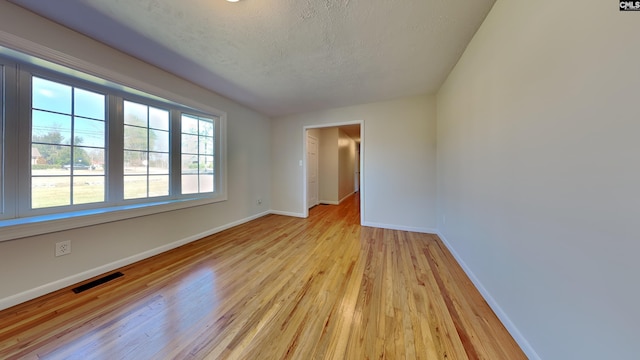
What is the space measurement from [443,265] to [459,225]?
1.66ft

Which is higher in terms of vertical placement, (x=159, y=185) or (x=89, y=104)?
(x=89, y=104)

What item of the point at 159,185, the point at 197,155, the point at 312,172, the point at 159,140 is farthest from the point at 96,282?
the point at 312,172

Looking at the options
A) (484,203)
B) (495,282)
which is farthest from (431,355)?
(484,203)

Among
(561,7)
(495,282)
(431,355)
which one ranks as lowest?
(431,355)

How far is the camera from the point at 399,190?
3461 millimetres

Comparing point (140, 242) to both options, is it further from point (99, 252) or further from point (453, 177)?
point (453, 177)

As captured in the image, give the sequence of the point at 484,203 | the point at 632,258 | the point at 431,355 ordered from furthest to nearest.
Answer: the point at 484,203, the point at 431,355, the point at 632,258

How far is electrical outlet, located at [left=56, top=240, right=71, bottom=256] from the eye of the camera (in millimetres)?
1739

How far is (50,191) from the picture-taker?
1.80m

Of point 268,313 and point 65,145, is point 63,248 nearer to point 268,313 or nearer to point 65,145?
point 65,145

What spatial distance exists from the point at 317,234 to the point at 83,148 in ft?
9.83

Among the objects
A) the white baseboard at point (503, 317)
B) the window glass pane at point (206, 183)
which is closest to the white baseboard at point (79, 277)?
the window glass pane at point (206, 183)

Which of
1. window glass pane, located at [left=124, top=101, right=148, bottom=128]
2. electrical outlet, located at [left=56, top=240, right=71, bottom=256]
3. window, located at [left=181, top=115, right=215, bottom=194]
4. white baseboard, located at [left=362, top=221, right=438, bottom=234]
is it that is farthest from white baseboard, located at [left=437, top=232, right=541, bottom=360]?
window glass pane, located at [left=124, top=101, right=148, bottom=128]

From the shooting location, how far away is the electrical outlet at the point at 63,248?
1.74 metres
